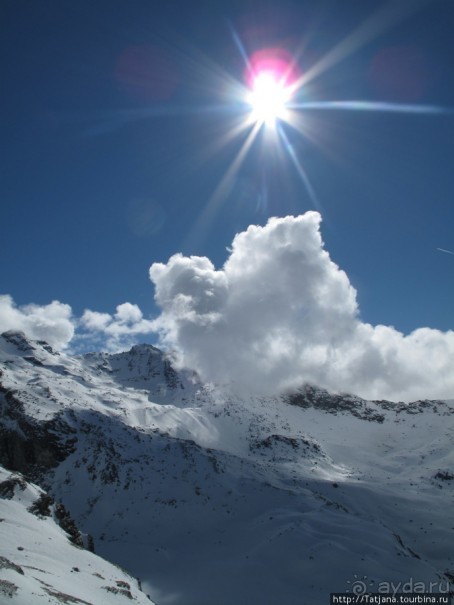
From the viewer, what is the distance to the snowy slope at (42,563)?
20.5 metres

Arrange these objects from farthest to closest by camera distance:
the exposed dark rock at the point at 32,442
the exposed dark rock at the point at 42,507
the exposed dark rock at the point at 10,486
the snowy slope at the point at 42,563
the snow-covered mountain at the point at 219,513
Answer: the exposed dark rock at the point at 32,442 → the snow-covered mountain at the point at 219,513 → the exposed dark rock at the point at 42,507 → the exposed dark rock at the point at 10,486 → the snowy slope at the point at 42,563

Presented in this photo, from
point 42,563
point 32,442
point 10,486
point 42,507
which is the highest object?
point 32,442

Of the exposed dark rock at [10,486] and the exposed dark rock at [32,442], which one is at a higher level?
the exposed dark rock at [32,442]

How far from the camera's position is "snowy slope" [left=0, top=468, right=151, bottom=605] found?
20486mm

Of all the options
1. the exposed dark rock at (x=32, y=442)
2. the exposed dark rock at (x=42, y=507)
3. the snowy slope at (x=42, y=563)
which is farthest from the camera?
the exposed dark rock at (x=32, y=442)

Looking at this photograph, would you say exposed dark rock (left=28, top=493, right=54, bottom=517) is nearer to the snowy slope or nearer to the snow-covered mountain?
the snowy slope

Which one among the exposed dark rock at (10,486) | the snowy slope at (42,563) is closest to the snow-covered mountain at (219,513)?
the snowy slope at (42,563)

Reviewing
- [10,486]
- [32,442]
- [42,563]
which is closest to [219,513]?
[10,486]

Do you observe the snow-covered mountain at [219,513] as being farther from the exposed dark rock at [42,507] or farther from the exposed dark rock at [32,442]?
the exposed dark rock at [42,507]

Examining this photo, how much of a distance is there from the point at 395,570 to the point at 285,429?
487ft

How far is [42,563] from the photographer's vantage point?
27672 millimetres

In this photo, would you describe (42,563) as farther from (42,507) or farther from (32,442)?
(32,442)

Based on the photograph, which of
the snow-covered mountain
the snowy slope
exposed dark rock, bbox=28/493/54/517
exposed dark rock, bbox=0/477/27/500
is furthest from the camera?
the snow-covered mountain

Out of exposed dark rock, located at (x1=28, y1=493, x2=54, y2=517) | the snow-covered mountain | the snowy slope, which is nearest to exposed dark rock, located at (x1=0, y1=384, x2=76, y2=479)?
the snow-covered mountain
